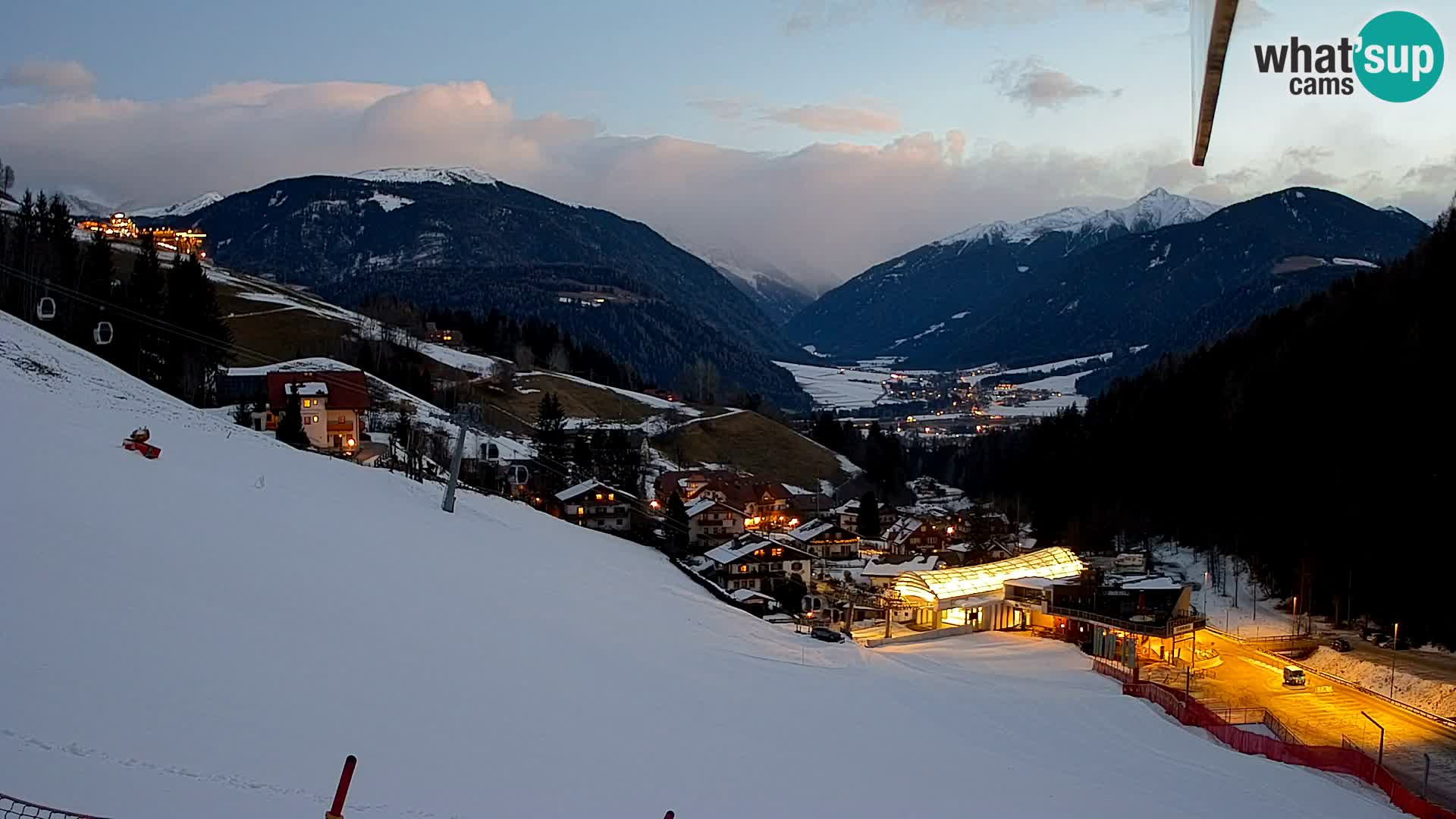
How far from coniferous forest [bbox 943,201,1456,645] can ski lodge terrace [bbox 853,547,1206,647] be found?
19.2 feet

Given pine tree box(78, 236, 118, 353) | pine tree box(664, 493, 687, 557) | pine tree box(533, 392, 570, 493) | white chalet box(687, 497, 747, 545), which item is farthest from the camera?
pine tree box(533, 392, 570, 493)

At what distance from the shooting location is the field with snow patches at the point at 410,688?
353 inches

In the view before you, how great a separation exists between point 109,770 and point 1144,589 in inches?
1329

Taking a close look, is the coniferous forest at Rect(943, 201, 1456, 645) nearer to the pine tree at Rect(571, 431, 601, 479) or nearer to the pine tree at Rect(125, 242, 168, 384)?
the pine tree at Rect(571, 431, 601, 479)

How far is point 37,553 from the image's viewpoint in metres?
11.9

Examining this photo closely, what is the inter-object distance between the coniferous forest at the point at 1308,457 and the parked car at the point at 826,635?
63.6 feet

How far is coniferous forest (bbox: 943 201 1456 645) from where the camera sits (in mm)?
33000

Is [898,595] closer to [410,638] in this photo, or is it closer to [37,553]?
[410,638]

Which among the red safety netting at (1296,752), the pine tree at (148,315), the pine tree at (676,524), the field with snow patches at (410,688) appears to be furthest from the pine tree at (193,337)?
the red safety netting at (1296,752)

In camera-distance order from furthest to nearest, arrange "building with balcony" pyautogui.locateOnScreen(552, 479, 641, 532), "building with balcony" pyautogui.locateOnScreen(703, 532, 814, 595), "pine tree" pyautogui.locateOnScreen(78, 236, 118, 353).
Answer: "building with balcony" pyautogui.locateOnScreen(552, 479, 641, 532) → "building with balcony" pyautogui.locateOnScreen(703, 532, 814, 595) → "pine tree" pyautogui.locateOnScreen(78, 236, 118, 353)

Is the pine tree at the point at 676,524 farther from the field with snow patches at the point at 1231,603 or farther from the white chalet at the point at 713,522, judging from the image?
the field with snow patches at the point at 1231,603

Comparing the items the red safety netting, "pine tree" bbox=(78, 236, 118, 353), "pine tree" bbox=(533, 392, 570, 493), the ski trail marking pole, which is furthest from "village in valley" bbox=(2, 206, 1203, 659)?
the ski trail marking pole

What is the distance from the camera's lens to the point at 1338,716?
2452cm

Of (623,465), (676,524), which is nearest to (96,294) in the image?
(676,524)
